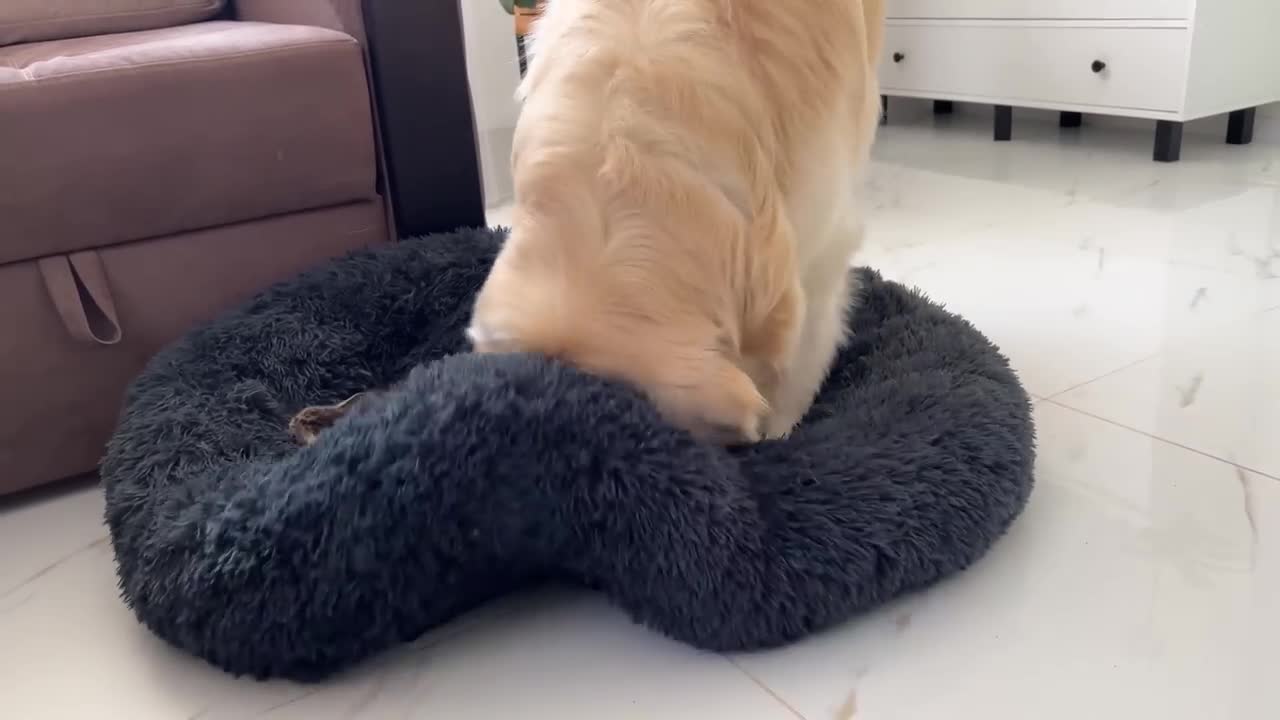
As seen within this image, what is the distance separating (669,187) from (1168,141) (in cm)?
199

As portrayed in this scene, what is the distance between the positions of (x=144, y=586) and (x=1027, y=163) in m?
2.27

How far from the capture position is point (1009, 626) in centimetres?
82

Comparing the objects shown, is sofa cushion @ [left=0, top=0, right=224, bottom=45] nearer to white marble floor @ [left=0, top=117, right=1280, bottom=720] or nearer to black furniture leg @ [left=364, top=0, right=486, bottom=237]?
black furniture leg @ [left=364, top=0, right=486, bottom=237]

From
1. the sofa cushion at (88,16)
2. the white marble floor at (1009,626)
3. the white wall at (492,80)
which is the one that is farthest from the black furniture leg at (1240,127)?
the sofa cushion at (88,16)

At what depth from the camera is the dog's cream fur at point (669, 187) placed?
83cm

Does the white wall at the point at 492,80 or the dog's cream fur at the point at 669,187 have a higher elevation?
Answer: the dog's cream fur at the point at 669,187

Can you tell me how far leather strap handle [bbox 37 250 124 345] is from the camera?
1.09 metres

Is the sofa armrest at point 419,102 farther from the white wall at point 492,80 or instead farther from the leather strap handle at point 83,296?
the white wall at point 492,80

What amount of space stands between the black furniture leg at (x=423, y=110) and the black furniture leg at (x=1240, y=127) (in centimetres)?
207

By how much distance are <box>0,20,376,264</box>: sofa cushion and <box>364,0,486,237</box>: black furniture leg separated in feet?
0.13

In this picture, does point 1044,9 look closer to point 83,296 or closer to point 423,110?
point 423,110

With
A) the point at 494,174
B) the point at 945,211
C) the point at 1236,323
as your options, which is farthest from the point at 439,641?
the point at 494,174

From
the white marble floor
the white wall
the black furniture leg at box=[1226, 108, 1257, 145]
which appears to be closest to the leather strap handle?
the white marble floor

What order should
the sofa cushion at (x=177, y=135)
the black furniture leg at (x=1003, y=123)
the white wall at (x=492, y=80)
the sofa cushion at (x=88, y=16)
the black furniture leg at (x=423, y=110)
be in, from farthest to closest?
the black furniture leg at (x=1003, y=123)
the white wall at (x=492, y=80)
the sofa cushion at (x=88, y=16)
the black furniture leg at (x=423, y=110)
the sofa cushion at (x=177, y=135)
